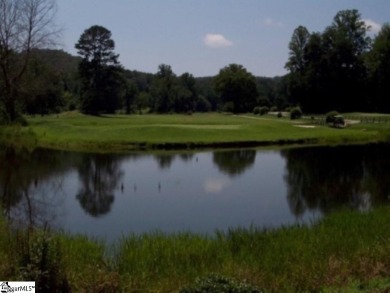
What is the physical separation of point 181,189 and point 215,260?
1265 centimetres

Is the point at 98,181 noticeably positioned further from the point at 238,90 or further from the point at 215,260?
the point at 238,90

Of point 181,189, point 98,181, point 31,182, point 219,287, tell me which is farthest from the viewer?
point 98,181

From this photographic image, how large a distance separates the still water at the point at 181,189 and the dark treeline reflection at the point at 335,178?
1.7 inches

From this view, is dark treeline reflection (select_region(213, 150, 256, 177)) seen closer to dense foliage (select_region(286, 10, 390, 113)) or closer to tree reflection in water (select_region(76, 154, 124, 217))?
tree reflection in water (select_region(76, 154, 124, 217))

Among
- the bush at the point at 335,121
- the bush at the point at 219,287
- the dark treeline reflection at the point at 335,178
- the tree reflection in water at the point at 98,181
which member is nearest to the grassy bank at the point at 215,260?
the bush at the point at 219,287

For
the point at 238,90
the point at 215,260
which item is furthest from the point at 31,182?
the point at 238,90

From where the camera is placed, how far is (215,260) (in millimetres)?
9797

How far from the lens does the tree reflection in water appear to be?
19156mm

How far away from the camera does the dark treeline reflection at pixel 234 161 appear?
2848 centimetres

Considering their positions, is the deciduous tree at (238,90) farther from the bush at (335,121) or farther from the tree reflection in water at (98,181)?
the tree reflection in water at (98,181)

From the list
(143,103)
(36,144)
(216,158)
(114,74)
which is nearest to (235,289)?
(216,158)

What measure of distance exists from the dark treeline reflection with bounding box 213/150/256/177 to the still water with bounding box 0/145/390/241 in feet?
0.20

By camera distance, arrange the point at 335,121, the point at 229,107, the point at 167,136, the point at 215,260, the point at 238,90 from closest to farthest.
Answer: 1. the point at 215,260
2. the point at 167,136
3. the point at 335,121
4. the point at 229,107
5. the point at 238,90

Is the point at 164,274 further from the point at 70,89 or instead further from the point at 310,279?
the point at 70,89
